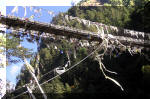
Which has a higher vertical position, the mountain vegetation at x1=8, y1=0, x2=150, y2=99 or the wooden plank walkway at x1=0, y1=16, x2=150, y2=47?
the wooden plank walkway at x1=0, y1=16, x2=150, y2=47

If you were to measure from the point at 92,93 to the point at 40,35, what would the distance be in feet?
40.0

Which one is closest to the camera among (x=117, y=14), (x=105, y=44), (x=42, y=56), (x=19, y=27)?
(x=19, y=27)

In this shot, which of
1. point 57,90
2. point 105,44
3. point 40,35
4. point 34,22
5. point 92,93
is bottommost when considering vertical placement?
point 57,90

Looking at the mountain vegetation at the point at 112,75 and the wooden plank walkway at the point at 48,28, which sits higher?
the wooden plank walkway at the point at 48,28

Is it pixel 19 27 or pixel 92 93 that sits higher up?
pixel 19 27

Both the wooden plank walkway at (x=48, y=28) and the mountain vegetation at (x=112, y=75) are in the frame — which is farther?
the mountain vegetation at (x=112, y=75)

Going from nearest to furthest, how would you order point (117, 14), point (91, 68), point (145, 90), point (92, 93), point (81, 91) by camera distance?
1. point (145, 90)
2. point (92, 93)
3. point (81, 91)
4. point (91, 68)
5. point (117, 14)

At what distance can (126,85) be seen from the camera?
13047 mm

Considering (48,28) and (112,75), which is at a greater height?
(48,28)

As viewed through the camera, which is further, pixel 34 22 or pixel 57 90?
pixel 57 90

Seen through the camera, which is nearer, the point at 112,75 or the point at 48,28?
the point at 48,28

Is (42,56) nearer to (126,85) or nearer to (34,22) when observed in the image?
(126,85)

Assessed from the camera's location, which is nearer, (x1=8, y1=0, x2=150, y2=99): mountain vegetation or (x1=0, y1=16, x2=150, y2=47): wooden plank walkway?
(x1=0, y1=16, x2=150, y2=47): wooden plank walkway

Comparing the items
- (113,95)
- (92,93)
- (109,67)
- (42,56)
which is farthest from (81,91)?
(42,56)
